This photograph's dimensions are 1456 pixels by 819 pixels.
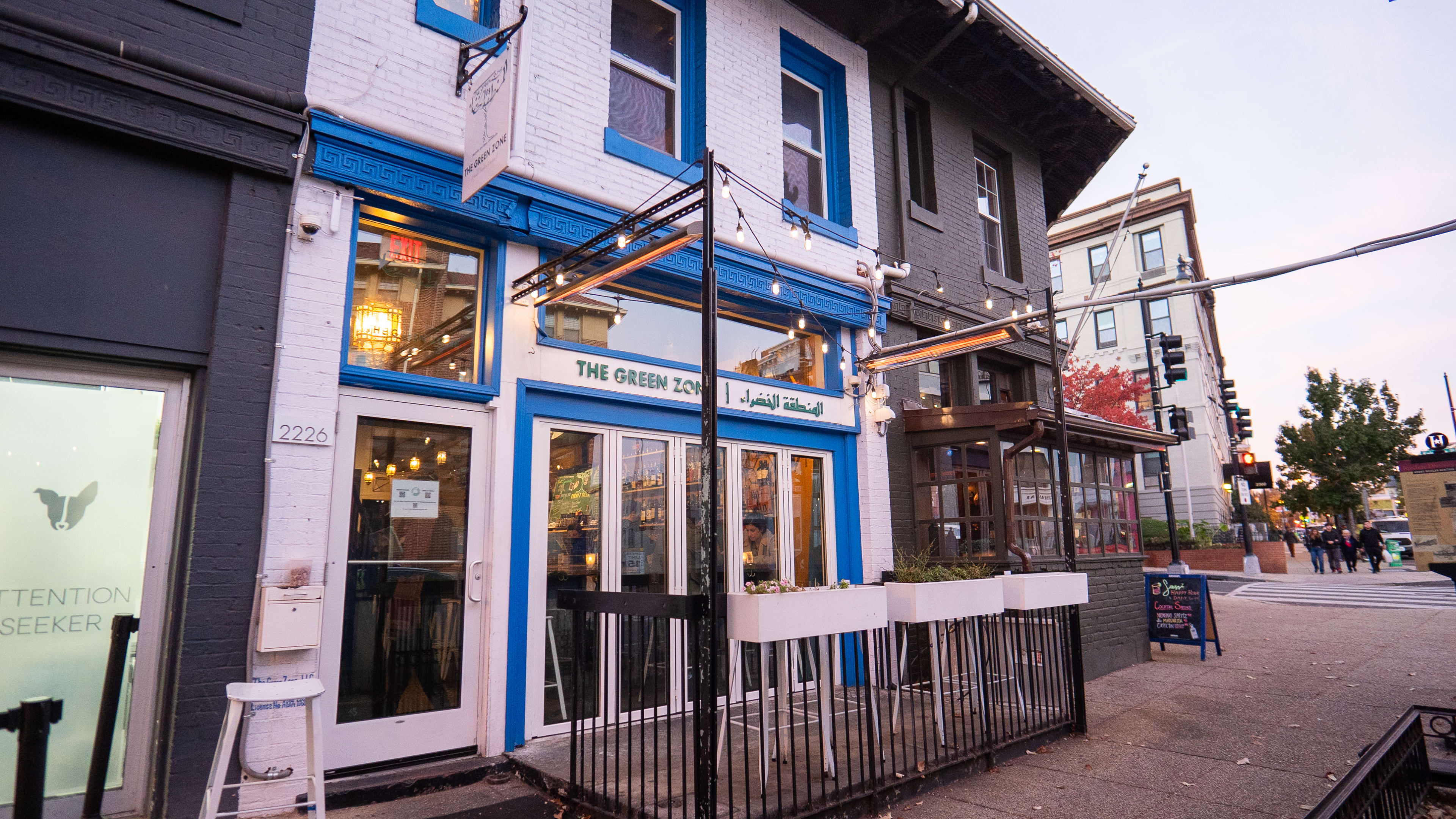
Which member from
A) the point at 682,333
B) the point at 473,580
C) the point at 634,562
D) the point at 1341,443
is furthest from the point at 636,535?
the point at 1341,443

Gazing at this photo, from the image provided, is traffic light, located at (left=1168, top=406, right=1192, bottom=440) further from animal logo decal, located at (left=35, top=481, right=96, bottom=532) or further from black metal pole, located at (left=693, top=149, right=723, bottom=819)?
animal logo decal, located at (left=35, top=481, right=96, bottom=532)

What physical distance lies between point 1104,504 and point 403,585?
8.61m

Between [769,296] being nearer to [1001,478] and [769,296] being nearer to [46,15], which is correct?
[1001,478]

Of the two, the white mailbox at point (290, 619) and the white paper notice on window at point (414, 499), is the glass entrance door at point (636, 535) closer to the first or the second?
the white paper notice on window at point (414, 499)

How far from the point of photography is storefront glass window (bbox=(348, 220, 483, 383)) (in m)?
5.51

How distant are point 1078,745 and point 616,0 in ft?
26.0

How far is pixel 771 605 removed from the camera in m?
4.34

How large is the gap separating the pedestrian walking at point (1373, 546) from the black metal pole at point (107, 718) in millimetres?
30784

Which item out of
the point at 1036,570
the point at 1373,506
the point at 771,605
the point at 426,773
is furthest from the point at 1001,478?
the point at 1373,506

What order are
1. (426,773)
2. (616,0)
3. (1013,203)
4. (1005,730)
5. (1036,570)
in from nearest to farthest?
(426,773), (1005,730), (616,0), (1036,570), (1013,203)

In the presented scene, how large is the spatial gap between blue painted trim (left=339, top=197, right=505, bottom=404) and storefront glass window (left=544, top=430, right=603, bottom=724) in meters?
0.72

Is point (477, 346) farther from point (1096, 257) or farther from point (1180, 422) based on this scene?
point (1096, 257)

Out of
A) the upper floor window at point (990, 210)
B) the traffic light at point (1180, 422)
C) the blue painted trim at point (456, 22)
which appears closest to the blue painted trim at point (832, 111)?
the upper floor window at point (990, 210)

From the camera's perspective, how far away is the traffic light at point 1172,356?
14125 mm
